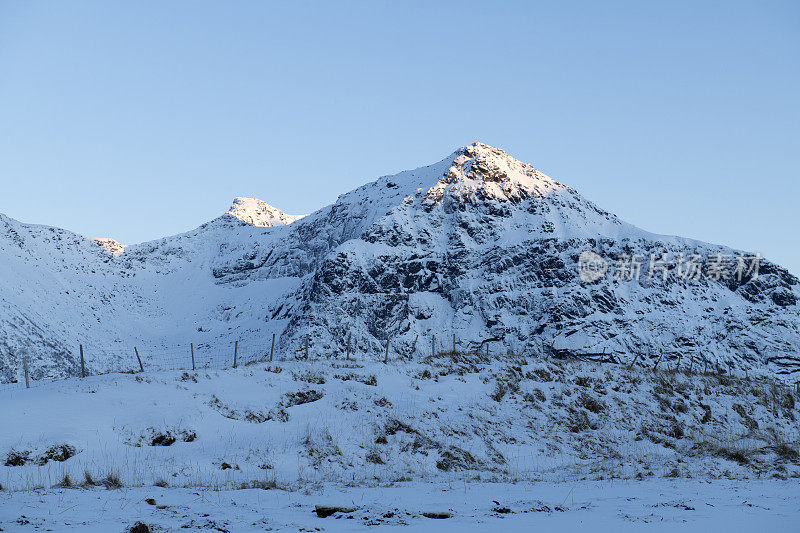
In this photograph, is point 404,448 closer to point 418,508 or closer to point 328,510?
point 418,508

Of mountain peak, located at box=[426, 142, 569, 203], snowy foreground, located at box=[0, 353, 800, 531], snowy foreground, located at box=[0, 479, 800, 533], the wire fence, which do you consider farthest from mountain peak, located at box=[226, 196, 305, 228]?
snowy foreground, located at box=[0, 479, 800, 533]

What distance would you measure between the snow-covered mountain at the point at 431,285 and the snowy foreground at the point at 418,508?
69918mm

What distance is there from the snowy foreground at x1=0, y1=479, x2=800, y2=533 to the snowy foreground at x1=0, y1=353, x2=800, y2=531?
0.06 m

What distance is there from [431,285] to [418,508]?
101 meters

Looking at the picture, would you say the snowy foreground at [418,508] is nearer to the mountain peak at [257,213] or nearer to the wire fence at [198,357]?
the wire fence at [198,357]

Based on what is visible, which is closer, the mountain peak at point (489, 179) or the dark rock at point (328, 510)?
the dark rock at point (328, 510)

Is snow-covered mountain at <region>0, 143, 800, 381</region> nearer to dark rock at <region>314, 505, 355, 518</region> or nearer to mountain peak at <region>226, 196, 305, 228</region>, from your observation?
mountain peak at <region>226, 196, 305, 228</region>

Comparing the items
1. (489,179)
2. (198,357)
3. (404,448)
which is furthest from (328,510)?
(489,179)

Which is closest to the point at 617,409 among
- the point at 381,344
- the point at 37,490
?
the point at 37,490

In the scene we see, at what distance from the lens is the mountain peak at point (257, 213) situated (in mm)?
169375

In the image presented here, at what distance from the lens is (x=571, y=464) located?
1833 cm

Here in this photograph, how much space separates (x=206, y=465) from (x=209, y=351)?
78.5m

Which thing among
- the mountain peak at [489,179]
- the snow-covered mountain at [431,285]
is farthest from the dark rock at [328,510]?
the mountain peak at [489,179]

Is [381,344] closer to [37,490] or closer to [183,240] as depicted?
[183,240]
